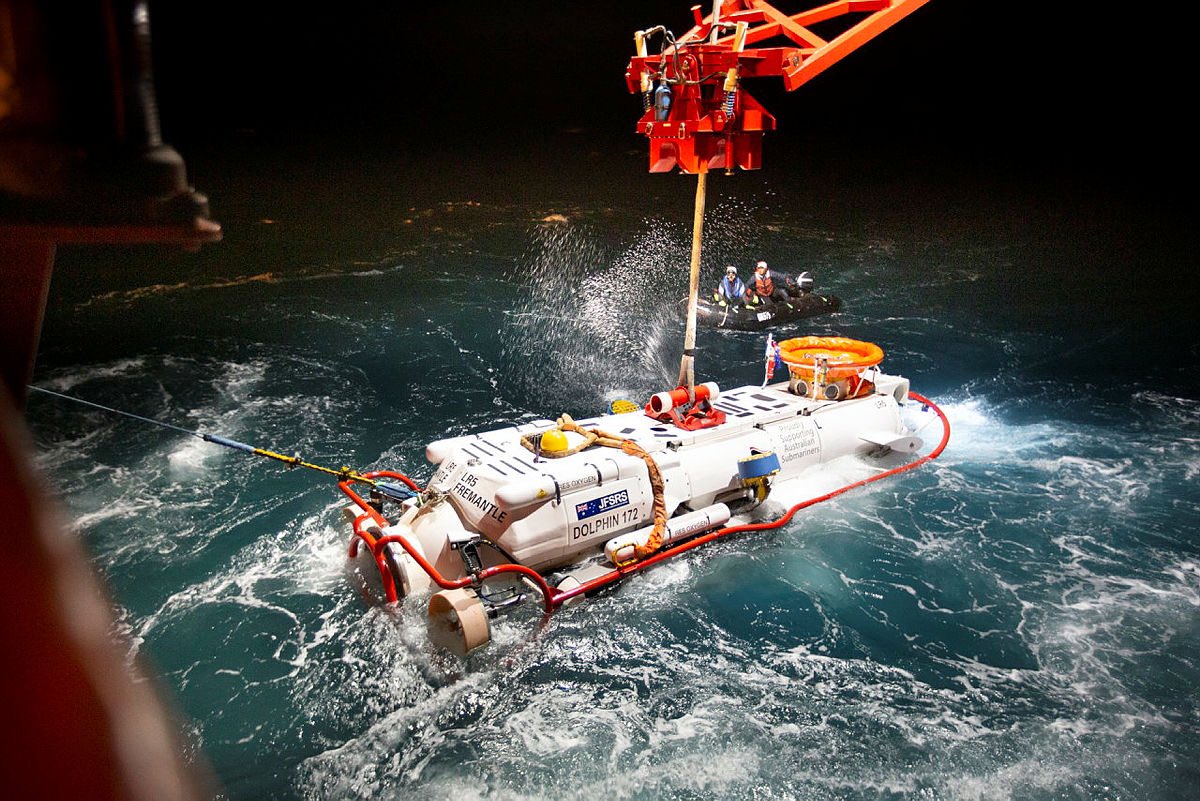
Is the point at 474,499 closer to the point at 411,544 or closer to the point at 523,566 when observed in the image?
the point at 411,544

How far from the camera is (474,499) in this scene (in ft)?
24.5

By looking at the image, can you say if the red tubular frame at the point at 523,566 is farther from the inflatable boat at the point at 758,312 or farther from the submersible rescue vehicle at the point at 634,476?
the inflatable boat at the point at 758,312

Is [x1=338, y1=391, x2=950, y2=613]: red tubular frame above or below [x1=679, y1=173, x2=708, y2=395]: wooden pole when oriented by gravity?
below

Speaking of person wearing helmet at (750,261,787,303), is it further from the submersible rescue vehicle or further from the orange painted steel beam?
the orange painted steel beam

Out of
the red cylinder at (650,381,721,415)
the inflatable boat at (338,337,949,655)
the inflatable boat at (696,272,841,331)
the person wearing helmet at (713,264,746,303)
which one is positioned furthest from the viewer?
the inflatable boat at (696,272,841,331)

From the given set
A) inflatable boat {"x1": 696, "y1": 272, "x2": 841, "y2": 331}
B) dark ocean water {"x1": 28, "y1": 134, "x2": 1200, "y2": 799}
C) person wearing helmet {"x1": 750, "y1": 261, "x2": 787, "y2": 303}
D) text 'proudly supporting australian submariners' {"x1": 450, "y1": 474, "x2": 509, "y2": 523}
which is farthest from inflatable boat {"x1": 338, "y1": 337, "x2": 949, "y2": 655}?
inflatable boat {"x1": 696, "y1": 272, "x2": 841, "y2": 331}

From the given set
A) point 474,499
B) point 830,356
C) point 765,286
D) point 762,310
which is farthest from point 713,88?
point 762,310

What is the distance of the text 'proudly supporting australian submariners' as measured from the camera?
284 inches

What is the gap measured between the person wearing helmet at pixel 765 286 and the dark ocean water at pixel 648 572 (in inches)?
38.3

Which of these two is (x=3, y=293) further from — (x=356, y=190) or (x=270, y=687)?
(x=356, y=190)

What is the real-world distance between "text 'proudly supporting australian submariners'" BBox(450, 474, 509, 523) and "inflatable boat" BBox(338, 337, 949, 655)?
1 cm

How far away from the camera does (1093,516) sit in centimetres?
974

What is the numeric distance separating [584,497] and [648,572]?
1.26 metres

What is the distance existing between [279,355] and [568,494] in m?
8.92
